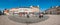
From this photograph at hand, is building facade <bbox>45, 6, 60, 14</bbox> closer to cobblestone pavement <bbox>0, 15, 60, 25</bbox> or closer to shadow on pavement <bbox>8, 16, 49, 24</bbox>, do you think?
cobblestone pavement <bbox>0, 15, 60, 25</bbox>

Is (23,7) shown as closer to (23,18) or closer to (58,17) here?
(23,18)

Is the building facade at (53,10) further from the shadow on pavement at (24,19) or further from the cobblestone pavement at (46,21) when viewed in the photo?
the shadow on pavement at (24,19)

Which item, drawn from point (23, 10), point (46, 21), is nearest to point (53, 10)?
point (46, 21)

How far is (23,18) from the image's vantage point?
1.64 meters

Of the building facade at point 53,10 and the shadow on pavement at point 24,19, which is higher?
the building facade at point 53,10

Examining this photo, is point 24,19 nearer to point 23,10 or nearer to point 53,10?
point 23,10

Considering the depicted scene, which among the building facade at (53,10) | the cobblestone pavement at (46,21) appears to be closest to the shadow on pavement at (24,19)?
the cobblestone pavement at (46,21)

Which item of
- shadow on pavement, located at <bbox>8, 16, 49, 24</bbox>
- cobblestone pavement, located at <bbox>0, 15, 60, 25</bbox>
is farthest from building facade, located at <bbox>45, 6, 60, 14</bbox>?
shadow on pavement, located at <bbox>8, 16, 49, 24</bbox>

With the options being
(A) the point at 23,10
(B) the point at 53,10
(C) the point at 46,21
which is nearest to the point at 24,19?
(A) the point at 23,10

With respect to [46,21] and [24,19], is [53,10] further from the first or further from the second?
[24,19]

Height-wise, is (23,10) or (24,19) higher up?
(23,10)

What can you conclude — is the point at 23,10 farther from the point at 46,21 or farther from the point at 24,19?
the point at 46,21

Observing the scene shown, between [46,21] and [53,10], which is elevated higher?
[53,10]

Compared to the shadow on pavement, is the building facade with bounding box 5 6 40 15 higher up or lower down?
higher up
